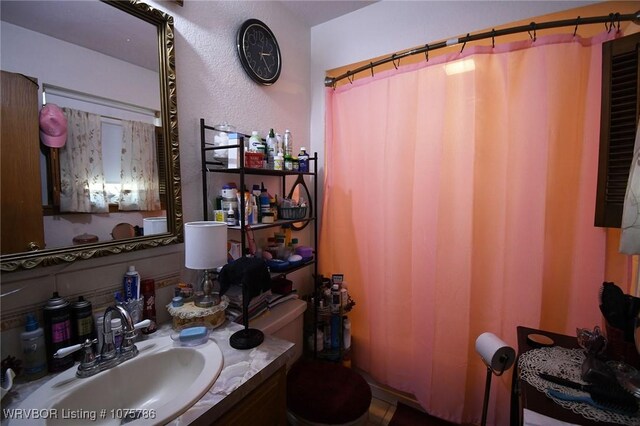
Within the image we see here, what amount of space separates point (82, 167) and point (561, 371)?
1723mm

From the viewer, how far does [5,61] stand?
0.75m

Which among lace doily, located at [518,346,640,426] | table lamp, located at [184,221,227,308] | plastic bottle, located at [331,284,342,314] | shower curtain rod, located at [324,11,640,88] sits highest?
shower curtain rod, located at [324,11,640,88]

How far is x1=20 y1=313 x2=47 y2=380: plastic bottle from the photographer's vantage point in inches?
30.5

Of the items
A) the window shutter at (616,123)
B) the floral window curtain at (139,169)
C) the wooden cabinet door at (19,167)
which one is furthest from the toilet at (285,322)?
A: the window shutter at (616,123)

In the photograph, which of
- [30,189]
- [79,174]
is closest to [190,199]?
[79,174]

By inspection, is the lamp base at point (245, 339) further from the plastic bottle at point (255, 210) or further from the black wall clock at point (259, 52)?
the black wall clock at point (259, 52)

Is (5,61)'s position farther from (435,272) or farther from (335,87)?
(435,272)

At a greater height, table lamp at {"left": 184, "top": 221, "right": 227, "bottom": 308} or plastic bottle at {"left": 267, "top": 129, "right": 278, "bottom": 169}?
plastic bottle at {"left": 267, "top": 129, "right": 278, "bottom": 169}

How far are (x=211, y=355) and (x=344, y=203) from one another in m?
1.21

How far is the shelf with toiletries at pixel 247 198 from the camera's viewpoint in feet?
4.09

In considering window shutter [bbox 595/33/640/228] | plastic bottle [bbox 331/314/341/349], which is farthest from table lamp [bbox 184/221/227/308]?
window shutter [bbox 595/33/640/228]

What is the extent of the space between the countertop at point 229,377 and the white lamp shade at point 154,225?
41cm

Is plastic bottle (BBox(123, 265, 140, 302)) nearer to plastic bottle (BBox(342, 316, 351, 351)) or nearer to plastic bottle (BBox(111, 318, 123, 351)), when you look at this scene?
plastic bottle (BBox(111, 318, 123, 351))

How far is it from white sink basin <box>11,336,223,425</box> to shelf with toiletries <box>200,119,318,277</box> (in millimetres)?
471
